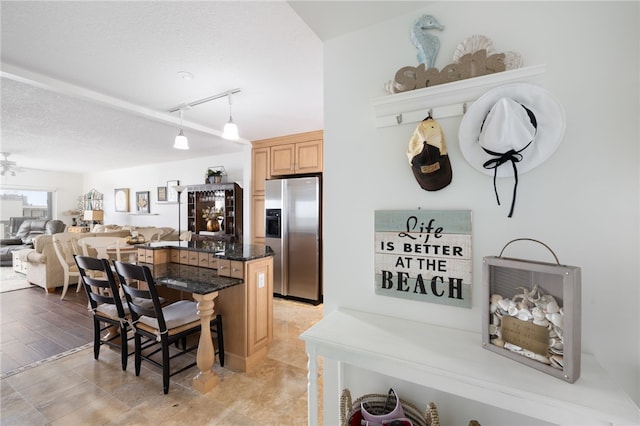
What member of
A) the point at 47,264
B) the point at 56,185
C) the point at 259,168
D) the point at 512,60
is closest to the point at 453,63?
the point at 512,60

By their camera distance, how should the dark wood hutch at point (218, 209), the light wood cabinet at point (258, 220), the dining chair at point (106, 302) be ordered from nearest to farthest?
the dining chair at point (106, 302)
the light wood cabinet at point (258, 220)
the dark wood hutch at point (218, 209)

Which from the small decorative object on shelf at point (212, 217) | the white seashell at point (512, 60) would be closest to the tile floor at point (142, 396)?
→ the white seashell at point (512, 60)

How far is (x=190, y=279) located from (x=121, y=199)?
21.8 feet

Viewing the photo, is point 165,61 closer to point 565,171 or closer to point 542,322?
point 565,171

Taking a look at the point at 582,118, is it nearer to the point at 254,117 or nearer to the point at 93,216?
the point at 254,117

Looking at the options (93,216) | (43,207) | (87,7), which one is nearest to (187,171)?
(93,216)

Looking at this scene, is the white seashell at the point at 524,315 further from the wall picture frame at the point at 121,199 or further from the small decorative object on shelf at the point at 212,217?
the wall picture frame at the point at 121,199

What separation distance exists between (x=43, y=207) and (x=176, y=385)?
8954 millimetres

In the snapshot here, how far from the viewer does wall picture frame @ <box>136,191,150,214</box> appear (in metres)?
6.65

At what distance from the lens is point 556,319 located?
757 mm

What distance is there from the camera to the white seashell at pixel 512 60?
37.8 inches

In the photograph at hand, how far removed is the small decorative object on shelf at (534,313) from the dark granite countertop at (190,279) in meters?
1.68

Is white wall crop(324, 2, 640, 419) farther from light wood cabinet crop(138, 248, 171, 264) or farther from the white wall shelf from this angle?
light wood cabinet crop(138, 248, 171, 264)

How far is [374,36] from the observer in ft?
4.06
